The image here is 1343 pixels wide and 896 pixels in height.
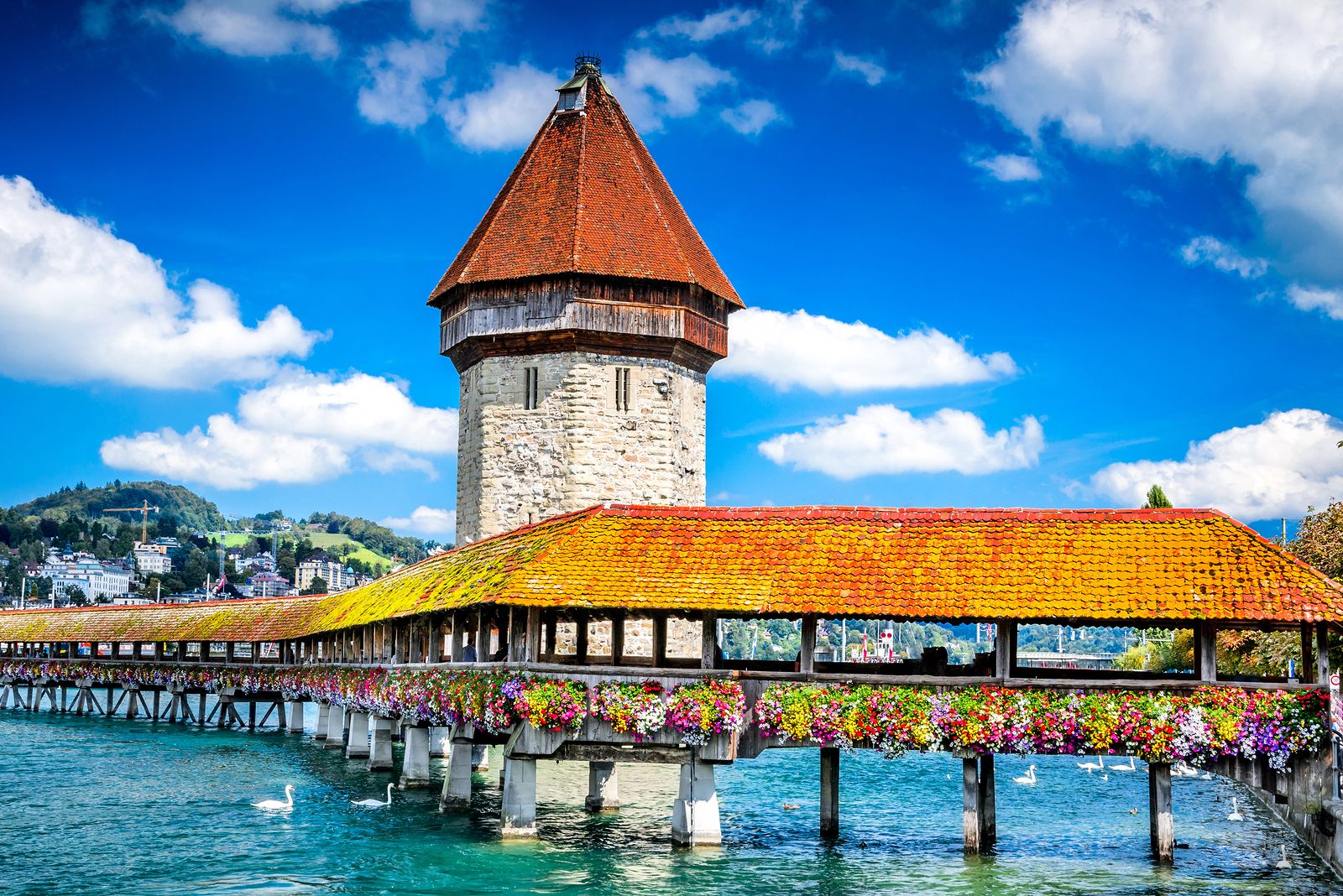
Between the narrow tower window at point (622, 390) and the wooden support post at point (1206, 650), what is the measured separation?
67.0 ft

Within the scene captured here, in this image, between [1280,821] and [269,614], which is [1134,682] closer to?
[1280,821]

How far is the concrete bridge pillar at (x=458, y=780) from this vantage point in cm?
2414

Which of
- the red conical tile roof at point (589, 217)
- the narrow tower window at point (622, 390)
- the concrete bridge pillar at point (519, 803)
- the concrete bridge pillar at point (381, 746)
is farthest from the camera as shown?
the red conical tile roof at point (589, 217)

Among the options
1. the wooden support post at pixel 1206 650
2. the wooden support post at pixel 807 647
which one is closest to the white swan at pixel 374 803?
the wooden support post at pixel 807 647

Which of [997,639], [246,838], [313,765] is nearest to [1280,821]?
[997,639]

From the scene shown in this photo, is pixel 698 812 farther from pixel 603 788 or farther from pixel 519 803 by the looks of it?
pixel 603 788

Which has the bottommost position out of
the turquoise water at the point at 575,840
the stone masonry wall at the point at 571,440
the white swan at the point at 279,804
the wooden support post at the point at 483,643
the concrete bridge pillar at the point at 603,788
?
the turquoise water at the point at 575,840

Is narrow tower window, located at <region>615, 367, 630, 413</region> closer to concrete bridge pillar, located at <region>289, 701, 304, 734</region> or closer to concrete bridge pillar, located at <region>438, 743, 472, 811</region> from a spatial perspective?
concrete bridge pillar, located at <region>438, 743, 472, 811</region>

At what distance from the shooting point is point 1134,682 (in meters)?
19.2

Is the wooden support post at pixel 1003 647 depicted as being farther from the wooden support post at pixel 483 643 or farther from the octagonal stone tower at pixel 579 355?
the octagonal stone tower at pixel 579 355

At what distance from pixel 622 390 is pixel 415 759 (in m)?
13.4

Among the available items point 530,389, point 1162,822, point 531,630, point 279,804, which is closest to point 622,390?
point 530,389

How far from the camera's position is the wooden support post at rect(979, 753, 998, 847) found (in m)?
21.1

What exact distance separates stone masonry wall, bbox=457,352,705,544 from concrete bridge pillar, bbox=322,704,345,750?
6.56 m
